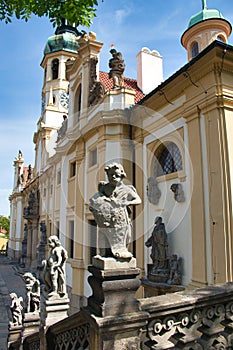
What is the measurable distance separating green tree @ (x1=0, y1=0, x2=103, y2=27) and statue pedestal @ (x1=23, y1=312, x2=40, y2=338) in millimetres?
6691

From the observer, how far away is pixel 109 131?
11.4 metres

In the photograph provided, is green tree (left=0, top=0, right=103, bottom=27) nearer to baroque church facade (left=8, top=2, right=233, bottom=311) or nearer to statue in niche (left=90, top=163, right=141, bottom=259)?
statue in niche (left=90, top=163, right=141, bottom=259)

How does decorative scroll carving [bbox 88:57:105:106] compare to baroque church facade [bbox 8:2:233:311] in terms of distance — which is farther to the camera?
decorative scroll carving [bbox 88:57:105:106]

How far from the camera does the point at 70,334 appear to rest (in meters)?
3.66

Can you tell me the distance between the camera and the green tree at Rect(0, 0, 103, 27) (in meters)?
4.53

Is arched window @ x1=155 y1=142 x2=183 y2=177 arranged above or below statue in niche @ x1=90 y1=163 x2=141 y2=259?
above

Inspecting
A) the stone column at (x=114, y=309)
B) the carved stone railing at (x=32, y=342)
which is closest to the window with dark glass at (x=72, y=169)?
the carved stone railing at (x=32, y=342)

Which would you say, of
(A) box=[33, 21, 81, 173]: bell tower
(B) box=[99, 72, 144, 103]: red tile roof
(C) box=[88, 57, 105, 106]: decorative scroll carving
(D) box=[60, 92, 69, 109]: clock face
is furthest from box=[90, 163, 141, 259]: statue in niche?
(D) box=[60, 92, 69, 109]: clock face

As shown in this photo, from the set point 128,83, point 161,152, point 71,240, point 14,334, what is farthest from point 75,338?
point 128,83

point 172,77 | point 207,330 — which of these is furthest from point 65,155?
point 207,330

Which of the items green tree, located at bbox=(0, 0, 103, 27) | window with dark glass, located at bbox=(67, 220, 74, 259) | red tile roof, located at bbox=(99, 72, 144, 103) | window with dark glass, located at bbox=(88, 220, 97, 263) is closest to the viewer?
green tree, located at bbox=(0, 0, 103, 27)

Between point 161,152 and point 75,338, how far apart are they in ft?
23.8

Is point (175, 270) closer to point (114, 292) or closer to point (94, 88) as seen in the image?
point (114, 292)

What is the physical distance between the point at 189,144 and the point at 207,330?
576 centimetres
